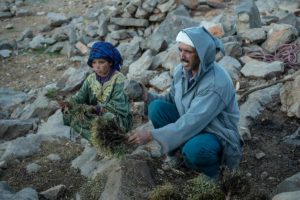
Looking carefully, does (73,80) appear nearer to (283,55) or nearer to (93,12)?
(283,55)

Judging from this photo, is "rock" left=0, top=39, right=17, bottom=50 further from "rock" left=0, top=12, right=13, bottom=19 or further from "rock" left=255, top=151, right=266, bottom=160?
"rock" left=255, top=151, right=266, bottom=160

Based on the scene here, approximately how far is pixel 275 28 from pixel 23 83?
16.9ft

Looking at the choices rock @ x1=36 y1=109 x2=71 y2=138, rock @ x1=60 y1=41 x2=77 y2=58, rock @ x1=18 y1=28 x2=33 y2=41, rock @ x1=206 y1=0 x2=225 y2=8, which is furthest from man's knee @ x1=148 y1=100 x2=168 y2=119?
rock @ x1=18 y1=28 x2=33 y2=41

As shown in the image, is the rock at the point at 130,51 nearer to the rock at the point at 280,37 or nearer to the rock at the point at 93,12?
the rock at the point at 280,37

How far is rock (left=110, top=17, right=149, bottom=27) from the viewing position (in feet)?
34.4

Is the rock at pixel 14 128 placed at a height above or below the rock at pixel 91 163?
below

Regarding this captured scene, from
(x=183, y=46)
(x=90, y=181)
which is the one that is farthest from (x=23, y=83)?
(x=183, y=46)

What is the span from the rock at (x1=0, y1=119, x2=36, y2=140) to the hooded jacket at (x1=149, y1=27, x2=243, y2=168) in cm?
353

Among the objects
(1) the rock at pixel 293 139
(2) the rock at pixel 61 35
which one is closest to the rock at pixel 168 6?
(2) the rock at pixel 61 35

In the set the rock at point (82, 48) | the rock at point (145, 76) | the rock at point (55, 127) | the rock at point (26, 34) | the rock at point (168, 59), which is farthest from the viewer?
the rock at point (26, 34)

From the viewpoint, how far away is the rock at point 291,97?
19.1 ft

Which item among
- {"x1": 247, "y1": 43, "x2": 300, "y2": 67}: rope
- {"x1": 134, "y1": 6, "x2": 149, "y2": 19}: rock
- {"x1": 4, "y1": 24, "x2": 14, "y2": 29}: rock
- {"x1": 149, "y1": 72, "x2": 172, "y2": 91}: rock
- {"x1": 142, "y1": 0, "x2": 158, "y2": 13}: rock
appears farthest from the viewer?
{"x1": 4, "y1": 24, "x2": 14, "y2": 29}: rock

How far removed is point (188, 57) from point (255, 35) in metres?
4.59

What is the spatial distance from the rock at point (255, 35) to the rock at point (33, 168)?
4623mm
